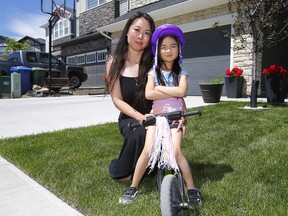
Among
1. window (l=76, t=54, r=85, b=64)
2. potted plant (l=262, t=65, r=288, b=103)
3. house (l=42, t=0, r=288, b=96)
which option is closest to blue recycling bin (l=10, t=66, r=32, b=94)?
house (l=42, t=0, r=288, b=96)

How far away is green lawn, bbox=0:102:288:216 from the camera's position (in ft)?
8.77

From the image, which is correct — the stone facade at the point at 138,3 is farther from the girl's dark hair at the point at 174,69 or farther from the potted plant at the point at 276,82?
the girl's dark hair at the point at 174,69

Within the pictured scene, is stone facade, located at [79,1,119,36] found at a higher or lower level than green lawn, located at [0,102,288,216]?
higher

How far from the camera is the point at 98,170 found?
3674 mm

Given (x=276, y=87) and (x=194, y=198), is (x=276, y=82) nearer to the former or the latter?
(x=276, y=87)

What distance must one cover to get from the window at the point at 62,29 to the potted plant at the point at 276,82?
70.7ft

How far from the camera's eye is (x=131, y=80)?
315 cm

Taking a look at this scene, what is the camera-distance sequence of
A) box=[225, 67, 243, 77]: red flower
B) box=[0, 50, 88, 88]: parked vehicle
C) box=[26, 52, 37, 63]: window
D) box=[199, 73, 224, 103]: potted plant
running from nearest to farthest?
box=[199, 73, 224, 103]: potted plant < box=[225, 67, 243, 77]: red flower < box=[0, 50, 88, 88]: parked vehicle < box=[26, 52, 37, 63]: window

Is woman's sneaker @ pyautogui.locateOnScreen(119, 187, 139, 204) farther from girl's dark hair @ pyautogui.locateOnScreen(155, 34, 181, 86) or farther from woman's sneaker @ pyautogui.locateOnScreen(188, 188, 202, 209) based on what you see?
girl's dark hair @ pyautogui.locateOnScreen(155, 34, 181, 86)

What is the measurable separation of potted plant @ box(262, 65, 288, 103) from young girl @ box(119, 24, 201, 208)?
22.0ft

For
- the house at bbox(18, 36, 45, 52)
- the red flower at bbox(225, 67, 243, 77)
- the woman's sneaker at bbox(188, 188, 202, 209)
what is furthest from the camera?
the house at bbox(18, 36, 45, 52)

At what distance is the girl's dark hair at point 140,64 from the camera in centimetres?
307

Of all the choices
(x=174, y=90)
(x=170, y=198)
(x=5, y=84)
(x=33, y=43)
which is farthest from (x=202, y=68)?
(x=33, y=43)

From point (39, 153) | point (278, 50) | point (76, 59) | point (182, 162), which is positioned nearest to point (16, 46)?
point (76, 59)
